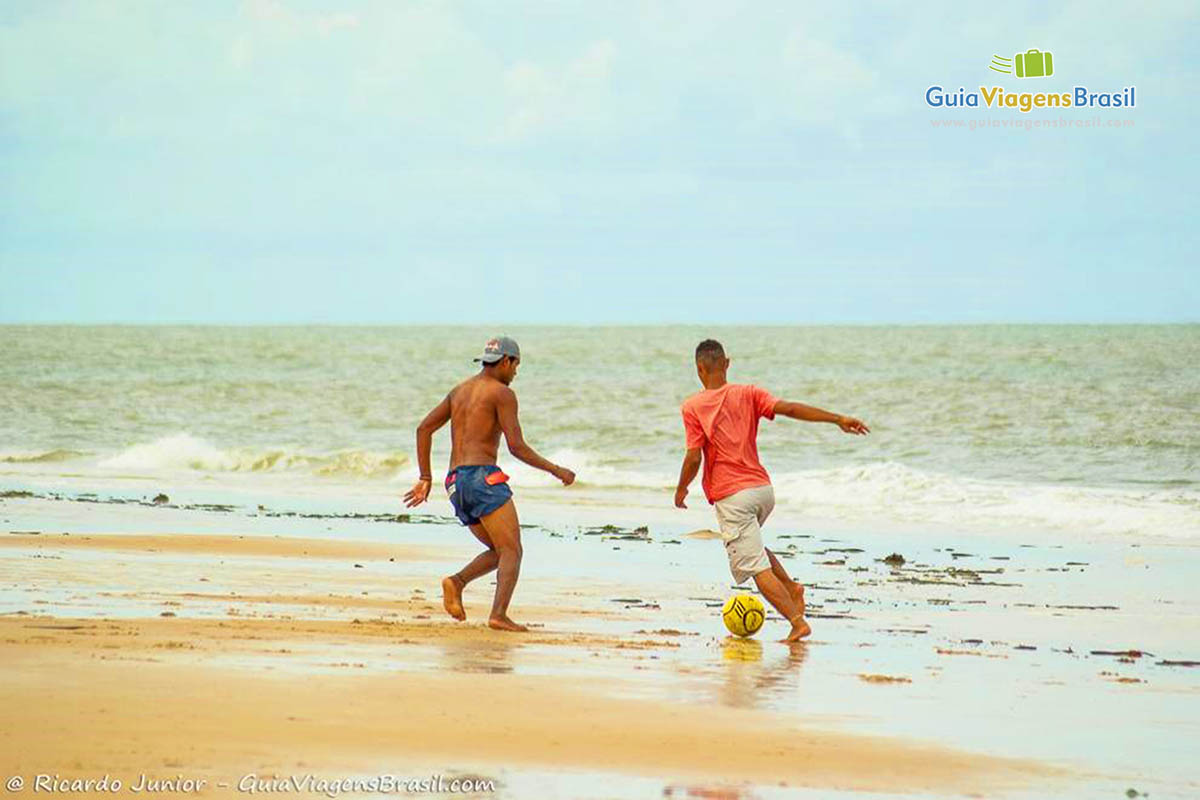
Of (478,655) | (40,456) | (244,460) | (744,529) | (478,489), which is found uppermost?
(478,489)

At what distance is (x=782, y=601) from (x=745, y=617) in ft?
0.85

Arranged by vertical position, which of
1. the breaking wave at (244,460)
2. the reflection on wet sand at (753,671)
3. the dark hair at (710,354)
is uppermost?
the dark hair at (710,354)

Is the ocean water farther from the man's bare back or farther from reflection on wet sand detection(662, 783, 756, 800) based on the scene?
reflection on wet sand detection(662, 783, 756, 800)

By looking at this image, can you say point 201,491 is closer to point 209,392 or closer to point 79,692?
point 79,692

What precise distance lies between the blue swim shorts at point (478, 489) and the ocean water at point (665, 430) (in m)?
11.1

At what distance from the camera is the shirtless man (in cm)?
1036

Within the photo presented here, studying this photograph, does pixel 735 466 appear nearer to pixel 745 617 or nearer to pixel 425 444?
pixel 745 617

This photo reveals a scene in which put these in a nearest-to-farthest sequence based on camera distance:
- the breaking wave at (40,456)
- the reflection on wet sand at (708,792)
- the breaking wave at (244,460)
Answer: the reflection on wet sand at (708,792)
the breaking wave at (244,460)
the breaking wave at (40,456)

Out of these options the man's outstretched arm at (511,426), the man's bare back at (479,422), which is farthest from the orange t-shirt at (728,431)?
the man's bare back at (479,422)

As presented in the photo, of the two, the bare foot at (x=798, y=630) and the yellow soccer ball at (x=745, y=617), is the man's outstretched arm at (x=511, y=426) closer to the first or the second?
the yellow soccer ball at (x=745, y=617)

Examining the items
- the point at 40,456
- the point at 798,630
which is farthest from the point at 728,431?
the point at 40,456

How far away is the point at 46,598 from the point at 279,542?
18.0ft

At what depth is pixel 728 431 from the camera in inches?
415

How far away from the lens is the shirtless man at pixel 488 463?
10359 millimetres
